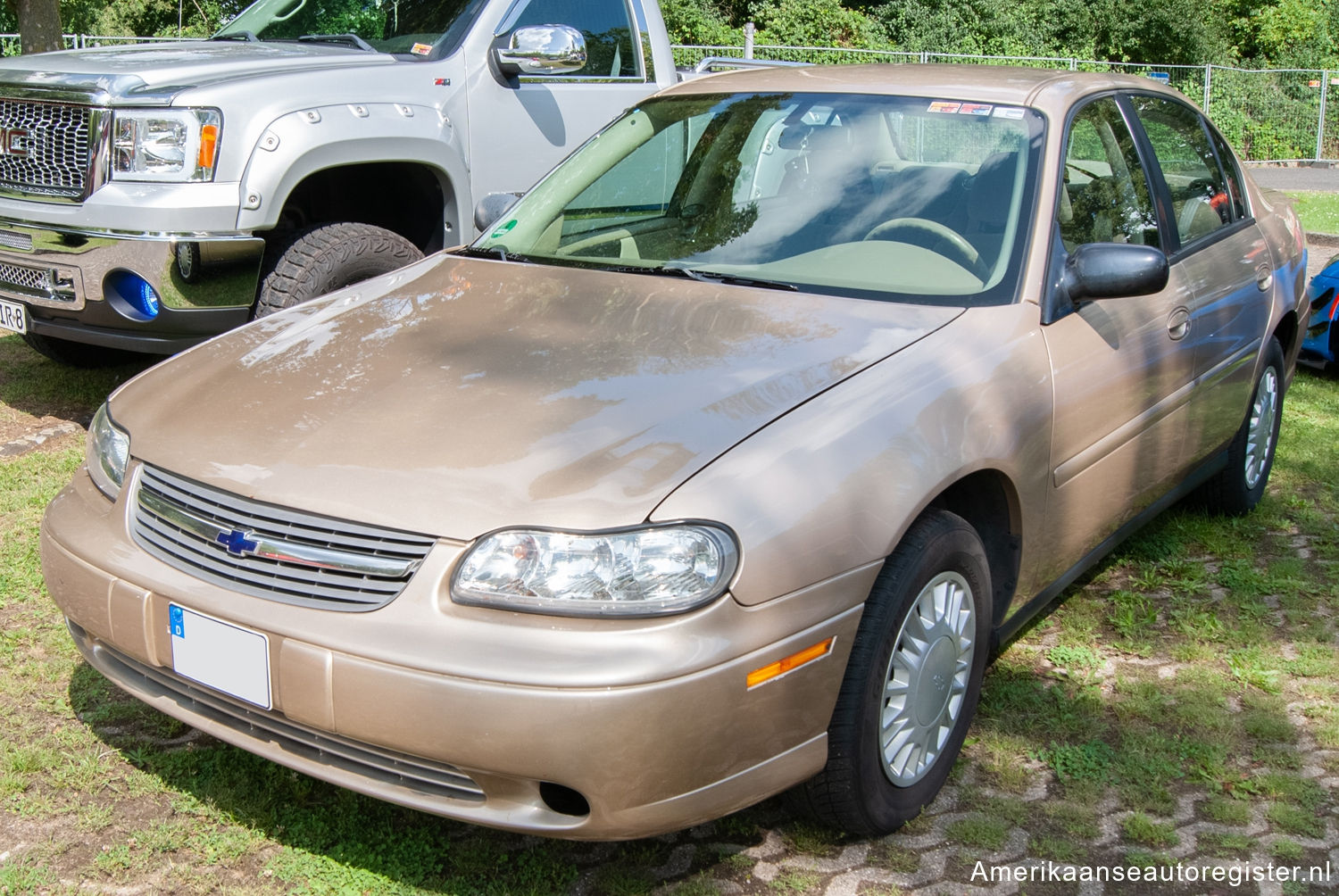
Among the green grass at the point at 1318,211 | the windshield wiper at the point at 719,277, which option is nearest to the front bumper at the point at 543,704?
the windshield wiper at the point at 719,277

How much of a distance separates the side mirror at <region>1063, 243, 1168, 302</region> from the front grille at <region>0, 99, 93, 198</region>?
361 cm

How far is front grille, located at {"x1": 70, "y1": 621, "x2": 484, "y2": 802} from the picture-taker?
7.49 feet

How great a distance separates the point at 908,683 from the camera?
268cm

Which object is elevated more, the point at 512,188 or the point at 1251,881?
the point at 512,188

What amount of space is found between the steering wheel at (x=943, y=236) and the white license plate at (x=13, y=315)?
11.5 ft

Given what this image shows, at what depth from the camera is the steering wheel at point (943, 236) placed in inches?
125

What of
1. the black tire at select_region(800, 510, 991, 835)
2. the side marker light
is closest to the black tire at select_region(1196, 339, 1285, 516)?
the black tire at select_region(800, 510, 991, 835)

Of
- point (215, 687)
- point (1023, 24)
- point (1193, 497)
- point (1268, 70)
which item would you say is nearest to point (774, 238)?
point (215, 687)

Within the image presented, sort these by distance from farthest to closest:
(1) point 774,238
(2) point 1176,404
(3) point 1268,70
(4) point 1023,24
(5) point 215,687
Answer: (4) point 1023,24, (3) point 1268,70, (2) point 1176,404, (1) point 774,238, (5) point 215,687

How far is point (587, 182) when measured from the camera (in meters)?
3.91

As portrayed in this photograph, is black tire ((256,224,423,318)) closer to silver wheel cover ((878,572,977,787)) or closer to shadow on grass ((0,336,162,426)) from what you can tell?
shadow on grass ((0,336,162,426))

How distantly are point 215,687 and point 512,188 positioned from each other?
3.63 metres

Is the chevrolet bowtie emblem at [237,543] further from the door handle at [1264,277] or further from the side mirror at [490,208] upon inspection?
the door handle at [1264,277]

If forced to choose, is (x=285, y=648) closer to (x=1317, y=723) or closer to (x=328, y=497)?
(x=328, y=497)
